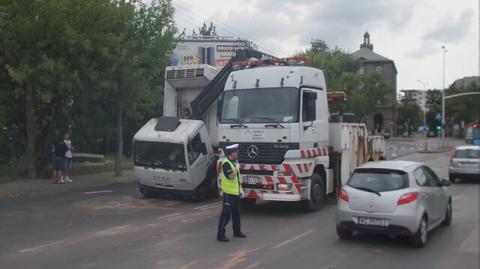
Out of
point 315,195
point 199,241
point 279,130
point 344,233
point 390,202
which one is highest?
point 279,130

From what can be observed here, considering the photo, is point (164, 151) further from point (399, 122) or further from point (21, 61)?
point (399, 122)

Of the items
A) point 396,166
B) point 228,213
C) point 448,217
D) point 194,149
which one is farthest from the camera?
point 194,149

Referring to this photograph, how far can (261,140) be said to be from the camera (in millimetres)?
12711

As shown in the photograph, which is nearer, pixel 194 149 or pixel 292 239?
pixel 292 239

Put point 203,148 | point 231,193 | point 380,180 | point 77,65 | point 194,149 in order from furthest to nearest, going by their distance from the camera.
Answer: point 77,65
point 203,148
point 194,149
point 231,193
point 380,180

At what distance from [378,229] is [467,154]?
13.6 meters

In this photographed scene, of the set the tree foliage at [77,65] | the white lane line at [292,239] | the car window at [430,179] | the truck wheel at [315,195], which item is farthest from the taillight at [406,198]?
the tree foliage at [77,65]

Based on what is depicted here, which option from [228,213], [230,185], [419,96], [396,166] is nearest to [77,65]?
[230,185]

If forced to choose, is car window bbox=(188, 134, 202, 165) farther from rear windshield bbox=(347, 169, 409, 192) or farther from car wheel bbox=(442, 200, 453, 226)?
car wheel bbox=(442, 200, 453, 226)

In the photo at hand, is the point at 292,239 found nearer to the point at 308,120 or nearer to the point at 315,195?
the point at 315,195

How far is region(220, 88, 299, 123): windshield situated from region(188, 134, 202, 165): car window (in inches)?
68.0

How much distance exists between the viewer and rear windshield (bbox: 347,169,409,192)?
30.5 ft

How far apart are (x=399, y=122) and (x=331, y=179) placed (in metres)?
99.8

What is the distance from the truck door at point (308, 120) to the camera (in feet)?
41.4
